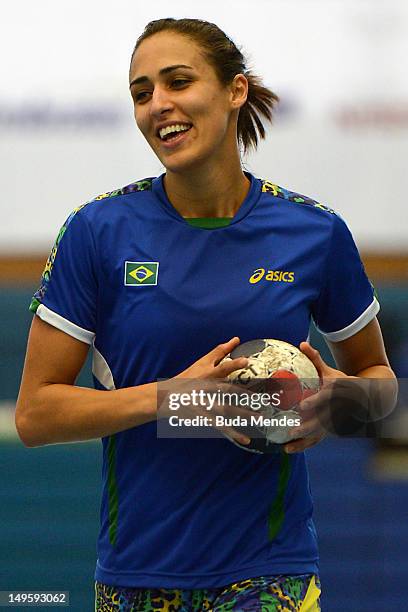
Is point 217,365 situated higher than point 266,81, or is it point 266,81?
point 266,81

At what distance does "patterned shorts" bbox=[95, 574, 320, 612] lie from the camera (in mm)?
2633

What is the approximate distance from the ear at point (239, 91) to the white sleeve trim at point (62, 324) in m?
0.66

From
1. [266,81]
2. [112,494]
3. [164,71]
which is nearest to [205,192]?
[164,71]

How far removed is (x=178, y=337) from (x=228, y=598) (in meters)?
0.58

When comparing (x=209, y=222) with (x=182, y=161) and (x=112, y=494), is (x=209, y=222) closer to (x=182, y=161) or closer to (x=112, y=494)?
(x=182, y=161)

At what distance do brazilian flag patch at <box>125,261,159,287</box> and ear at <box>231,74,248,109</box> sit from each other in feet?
1.51

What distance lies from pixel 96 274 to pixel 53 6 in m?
3.23

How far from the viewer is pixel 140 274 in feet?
9.07

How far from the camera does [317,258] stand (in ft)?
9.49

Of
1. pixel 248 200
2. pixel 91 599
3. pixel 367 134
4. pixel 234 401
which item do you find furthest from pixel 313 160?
pixel 234 401

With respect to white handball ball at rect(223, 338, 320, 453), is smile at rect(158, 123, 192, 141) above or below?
above

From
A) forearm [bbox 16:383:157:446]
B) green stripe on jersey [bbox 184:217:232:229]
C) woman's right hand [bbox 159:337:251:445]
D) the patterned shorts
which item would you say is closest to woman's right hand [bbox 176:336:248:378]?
woman's right hand [bbox 159:337:251:445]

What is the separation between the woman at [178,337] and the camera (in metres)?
2.69

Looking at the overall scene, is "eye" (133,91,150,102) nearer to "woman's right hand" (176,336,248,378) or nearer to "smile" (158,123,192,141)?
"smile" (158,123,192,141)
